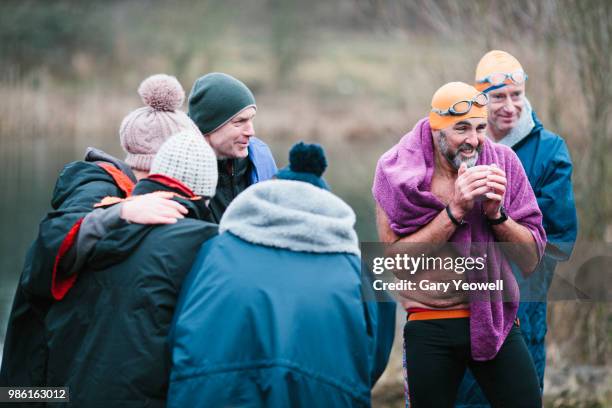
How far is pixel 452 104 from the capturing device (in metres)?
3.44

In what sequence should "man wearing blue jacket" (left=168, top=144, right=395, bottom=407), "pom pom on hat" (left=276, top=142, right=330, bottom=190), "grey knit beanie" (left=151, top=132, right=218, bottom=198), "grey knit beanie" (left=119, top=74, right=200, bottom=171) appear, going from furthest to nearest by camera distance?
"grey knit beanie" (left=119, top=74, right=200, bottom=171)
"grey knit beanie" (left=151, top=132, right=218, bottom=198)
"pom pom on hat" (left=276, top=142, right=330, bottom=190)
"man wearing blue jacket" (left=168, top=144, right=395, bottom=407)

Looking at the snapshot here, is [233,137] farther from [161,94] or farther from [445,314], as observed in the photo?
[445,314]

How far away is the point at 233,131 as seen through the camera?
12.5 ft

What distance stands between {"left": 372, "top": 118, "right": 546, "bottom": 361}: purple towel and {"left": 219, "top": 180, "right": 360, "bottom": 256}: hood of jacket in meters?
0.66

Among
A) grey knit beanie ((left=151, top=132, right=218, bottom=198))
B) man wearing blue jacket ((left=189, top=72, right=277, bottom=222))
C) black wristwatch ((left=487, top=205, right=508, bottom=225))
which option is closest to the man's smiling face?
man wearing blue jacket ((left=189, top=72, right=277, bottom=222))

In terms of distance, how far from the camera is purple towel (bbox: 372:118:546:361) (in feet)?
11.1

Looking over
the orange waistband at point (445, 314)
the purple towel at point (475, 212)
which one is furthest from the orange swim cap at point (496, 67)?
the orange waistband at point (445, 314)

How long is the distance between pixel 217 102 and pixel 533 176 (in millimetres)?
1391

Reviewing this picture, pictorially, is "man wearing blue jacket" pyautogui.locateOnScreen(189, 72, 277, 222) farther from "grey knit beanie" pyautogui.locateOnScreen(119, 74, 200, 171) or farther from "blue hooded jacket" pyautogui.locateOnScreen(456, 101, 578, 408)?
"blue hooded jacket" pyautogui.locateOnScreen(456, 101, 578, 408)

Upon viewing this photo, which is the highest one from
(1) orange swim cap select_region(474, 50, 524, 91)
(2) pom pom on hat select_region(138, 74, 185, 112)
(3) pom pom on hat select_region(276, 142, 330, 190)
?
(1) orange swim cap select_region(474, 50, 524, 91)

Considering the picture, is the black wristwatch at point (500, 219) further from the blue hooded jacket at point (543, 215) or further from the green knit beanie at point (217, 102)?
the green knit beanie at point (217, 102)

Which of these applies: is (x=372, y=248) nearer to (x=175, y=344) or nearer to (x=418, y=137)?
(x=418, y=137)

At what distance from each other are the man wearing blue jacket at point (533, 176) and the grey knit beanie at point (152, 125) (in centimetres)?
145

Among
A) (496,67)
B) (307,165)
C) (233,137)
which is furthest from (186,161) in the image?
(496,67)
